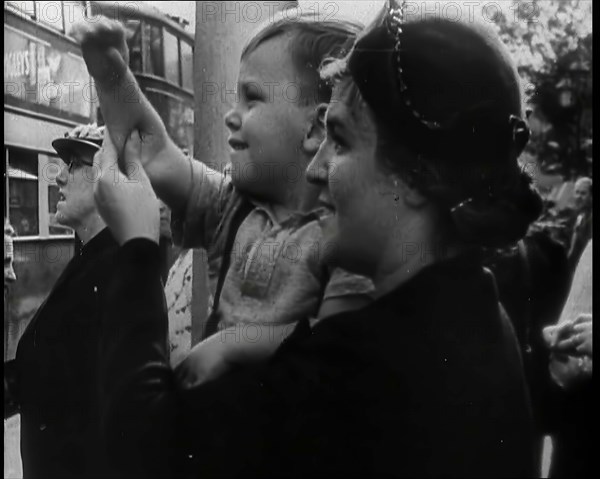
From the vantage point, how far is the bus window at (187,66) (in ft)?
7.59

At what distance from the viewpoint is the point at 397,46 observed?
2176 mm

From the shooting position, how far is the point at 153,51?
2.29 metres

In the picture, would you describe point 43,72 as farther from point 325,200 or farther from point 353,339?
point 353,339

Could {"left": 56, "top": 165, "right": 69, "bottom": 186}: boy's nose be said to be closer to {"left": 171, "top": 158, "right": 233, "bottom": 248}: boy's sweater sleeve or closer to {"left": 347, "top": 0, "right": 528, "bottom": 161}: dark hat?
{"left": 171, "top": 158, "right": 233, "bottom": 248}: boy's sweater sleeve

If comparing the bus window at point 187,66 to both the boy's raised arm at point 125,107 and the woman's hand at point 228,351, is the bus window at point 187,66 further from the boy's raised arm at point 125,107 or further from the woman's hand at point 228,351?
the woman's hand at point 228,351

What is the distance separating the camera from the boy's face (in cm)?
222

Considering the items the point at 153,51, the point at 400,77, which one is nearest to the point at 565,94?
the point at 400,77

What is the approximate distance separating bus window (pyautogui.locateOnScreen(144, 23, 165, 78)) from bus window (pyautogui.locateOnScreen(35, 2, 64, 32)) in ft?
0.85

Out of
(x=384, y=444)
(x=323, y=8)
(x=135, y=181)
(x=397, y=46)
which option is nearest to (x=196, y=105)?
(x=135, y=181)

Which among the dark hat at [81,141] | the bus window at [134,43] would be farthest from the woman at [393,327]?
the bus window at [134,43]

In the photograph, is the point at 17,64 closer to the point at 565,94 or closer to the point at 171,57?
the point at 171,57

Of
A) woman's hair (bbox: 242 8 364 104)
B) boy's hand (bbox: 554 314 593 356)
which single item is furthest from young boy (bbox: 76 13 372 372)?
boy's hand (bbox: 554 314 593 356)

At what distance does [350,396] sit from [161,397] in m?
0.55

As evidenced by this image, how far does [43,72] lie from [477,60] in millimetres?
1265
